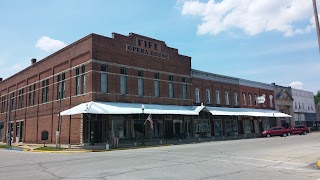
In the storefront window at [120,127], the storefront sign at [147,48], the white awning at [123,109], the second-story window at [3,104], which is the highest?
the storefront sign at [147,48]

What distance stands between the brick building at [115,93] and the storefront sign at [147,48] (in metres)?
0.11

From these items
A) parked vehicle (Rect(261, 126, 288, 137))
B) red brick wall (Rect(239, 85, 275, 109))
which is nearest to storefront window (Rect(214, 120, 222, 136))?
parked vehicle (Rect(261, 126, 288, 137))

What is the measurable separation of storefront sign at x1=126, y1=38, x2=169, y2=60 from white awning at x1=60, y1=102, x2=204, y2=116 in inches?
247

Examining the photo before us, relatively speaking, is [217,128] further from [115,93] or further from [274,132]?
[115,93]

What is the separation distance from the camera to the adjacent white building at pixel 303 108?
67812 mm

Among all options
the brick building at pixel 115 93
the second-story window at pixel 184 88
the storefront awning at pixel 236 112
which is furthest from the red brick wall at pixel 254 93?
the second-story window at pixel 184 88

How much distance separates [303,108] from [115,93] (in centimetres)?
5347

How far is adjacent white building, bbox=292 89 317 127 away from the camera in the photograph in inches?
2670

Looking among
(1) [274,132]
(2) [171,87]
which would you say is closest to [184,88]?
(2) [171,87]

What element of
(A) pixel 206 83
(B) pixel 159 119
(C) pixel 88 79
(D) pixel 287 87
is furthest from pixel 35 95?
(D) pixel 287 87

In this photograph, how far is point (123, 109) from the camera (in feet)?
100

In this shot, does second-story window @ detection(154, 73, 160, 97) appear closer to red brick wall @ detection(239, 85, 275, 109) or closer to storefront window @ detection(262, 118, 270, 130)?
red brick wall @ detection(239, 85, 275, 109)

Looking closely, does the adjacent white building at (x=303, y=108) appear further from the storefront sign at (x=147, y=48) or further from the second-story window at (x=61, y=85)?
the second-story window at (x=61, y=85)

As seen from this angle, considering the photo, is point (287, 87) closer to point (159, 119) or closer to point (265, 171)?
point (159, 119)
